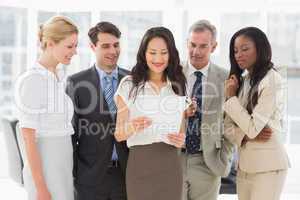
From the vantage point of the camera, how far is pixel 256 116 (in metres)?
2.36

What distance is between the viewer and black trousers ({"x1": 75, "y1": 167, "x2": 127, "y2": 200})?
2.38 m

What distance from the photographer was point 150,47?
2129 mm

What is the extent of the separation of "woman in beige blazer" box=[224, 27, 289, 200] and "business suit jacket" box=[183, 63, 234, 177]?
10cm

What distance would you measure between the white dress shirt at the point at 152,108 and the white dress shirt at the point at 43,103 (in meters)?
0.28

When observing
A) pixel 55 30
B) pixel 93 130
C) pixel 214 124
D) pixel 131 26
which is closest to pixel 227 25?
pixel 131 26

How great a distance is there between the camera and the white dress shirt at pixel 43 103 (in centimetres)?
196

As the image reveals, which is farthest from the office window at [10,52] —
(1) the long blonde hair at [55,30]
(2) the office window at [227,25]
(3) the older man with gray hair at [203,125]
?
(1) the long blonde hair at [55,30]

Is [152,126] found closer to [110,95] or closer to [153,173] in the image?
[153,173]

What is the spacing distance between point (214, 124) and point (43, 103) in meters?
1.02

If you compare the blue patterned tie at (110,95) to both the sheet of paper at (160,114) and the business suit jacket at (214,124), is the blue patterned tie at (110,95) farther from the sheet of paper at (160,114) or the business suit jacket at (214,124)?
the business suit jacket at (214,124)

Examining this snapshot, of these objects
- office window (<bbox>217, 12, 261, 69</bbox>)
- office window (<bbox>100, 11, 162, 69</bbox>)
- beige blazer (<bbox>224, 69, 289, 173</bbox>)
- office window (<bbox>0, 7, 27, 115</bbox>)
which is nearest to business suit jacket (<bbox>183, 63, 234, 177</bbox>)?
beige blazer (<bbox>224, 69, 289, 173</bbox>)

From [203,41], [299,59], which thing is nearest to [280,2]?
[299,59]

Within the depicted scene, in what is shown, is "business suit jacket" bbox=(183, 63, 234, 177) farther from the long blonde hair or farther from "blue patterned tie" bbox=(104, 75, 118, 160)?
the long blonde hair

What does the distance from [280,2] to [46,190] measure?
16.1 feet
